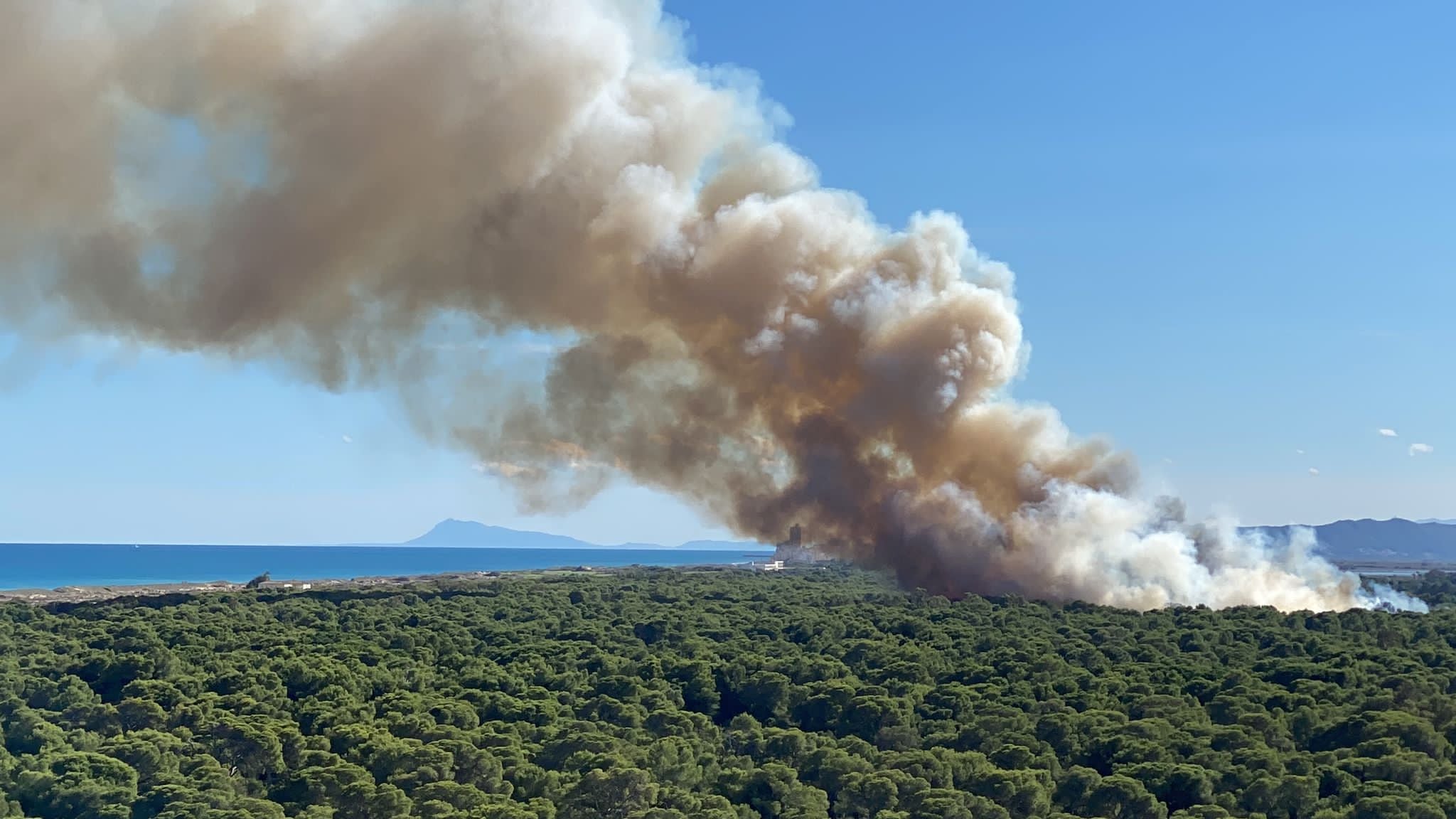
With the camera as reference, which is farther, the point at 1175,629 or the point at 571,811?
the point at 1175,629

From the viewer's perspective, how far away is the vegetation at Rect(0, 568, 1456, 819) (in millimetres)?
45719

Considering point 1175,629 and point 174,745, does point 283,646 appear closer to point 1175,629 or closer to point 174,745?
point 174,745

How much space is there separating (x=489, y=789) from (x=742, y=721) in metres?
13.0

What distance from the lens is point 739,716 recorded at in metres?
59.3

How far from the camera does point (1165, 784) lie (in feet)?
154

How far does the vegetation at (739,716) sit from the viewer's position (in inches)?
1800

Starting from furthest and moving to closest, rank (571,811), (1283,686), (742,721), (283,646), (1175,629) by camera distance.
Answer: (1175,629), (283,646), (1283,686), (742,721), (571,811)

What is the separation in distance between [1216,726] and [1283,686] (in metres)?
10.2

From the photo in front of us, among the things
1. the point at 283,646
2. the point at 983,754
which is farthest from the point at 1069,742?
the point at 283,646

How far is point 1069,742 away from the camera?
2076 inches

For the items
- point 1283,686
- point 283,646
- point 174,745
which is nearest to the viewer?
point 174,745

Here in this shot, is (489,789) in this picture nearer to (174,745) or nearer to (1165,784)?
(174,745)

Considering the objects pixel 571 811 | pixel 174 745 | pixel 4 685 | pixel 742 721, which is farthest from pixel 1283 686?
pixel 4 685

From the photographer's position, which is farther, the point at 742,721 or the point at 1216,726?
the point at 742,721
